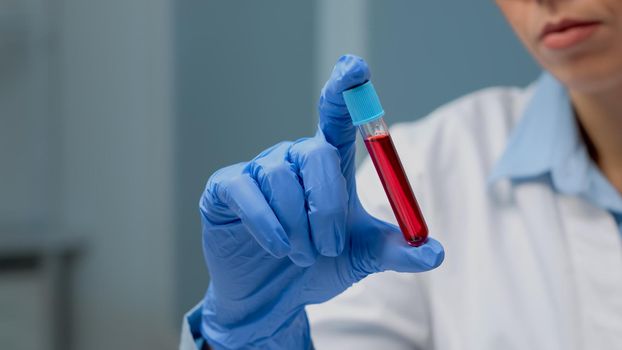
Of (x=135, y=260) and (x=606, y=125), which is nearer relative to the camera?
(x=606, y=125)

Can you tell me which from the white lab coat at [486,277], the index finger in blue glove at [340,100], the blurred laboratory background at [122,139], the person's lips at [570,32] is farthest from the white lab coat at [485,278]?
the blurred laboratory background at [122,139]

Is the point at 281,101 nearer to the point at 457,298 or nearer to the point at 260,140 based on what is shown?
the point at 260,140

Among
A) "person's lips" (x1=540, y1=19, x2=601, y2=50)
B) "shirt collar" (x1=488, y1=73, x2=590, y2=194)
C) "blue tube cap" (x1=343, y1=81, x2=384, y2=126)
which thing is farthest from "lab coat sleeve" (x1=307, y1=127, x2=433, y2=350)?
"blue tube cap" (x1=343, y1=81, x2=384, y2=126)

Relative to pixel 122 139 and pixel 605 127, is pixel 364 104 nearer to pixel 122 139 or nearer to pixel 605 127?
pixel 605 127

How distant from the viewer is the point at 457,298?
3.21 ft

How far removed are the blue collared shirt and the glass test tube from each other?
42cm

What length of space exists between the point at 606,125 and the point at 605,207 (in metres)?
0.11

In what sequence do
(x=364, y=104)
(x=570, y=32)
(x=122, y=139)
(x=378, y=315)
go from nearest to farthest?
(x=364, y=104)
(x=570, y=32)
(x=378, y=315)
(x=122, y=139)

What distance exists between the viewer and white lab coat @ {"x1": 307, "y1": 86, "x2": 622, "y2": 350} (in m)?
0.92

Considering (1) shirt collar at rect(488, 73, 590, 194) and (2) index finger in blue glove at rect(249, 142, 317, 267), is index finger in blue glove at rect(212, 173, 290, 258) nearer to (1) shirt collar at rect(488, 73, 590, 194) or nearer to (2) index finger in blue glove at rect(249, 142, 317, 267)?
(2) index finger in blue glove at rect(249, 142, 317, 267)

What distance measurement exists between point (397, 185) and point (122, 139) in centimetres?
181

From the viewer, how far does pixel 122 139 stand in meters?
2.32

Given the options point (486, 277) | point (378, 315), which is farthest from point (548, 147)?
point (378, 315)

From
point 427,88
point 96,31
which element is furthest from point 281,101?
point 96,31
